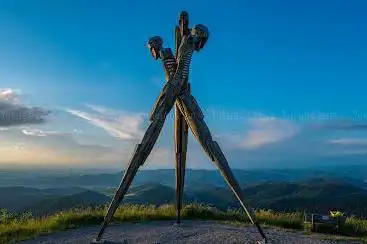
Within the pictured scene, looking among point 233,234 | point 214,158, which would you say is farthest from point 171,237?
Result: point 214,158

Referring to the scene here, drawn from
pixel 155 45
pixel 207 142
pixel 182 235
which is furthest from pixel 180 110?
pixel 182 235

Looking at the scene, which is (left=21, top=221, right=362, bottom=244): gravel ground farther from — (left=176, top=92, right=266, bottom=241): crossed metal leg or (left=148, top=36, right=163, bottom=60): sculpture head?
(left=148, top=36, right=163, bottom=60): sculpture head

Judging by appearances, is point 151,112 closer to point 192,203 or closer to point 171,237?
point 171,237

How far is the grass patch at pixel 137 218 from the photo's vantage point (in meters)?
14.0

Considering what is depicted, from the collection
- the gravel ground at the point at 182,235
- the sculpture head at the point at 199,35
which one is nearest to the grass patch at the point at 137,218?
the gravel ground at the point at 182,235

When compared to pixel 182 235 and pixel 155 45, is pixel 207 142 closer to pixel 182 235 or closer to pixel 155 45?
pixel 182 235

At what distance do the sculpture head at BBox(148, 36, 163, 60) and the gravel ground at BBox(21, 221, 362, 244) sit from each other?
4.64 m

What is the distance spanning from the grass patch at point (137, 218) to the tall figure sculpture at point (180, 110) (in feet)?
12.3

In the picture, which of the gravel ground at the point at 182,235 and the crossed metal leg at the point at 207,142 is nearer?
the crossed metal leg at the point at 207,142

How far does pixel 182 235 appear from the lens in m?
12.3

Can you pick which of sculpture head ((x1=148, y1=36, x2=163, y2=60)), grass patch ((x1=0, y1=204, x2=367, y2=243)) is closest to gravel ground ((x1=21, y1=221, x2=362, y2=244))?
grass patch ((x1=0, y1=204, x2=367, y2=243))

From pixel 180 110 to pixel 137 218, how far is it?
15.5ft

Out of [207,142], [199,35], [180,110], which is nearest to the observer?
[207,142]

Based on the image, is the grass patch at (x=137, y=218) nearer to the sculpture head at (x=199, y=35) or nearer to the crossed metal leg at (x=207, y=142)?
the crossed metal leg at (x=207, y=142)
